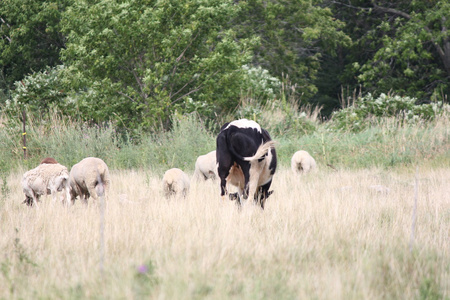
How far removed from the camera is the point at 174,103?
55.4ft

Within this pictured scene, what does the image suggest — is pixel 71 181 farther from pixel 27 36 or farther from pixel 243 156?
pixel 27 36

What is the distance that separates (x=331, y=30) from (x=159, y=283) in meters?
24.3

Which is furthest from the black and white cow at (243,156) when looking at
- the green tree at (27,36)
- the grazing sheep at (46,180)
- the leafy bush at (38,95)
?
the green tree at (27,36)

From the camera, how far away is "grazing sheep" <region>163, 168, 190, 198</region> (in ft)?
26.8

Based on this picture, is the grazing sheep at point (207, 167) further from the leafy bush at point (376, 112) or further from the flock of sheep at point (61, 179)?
the leafy bush at point (376, 112)

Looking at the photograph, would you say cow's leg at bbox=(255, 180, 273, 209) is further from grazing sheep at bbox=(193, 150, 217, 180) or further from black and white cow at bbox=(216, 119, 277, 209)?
grazing sheep at bbox=(193, 150, 217, 180)

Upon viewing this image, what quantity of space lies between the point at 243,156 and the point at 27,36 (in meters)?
22.9

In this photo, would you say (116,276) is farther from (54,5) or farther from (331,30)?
(331,30)

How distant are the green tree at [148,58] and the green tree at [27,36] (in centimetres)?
857

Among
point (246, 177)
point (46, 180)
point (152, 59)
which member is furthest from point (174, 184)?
point (152, 59)

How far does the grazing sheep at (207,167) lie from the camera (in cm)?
998

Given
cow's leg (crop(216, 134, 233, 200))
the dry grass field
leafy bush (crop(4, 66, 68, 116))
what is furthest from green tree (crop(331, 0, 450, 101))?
cow's leg (crop(216, 134, 233, 200))

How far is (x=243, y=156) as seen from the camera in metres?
6.27

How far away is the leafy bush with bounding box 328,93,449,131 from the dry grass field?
989 cm
